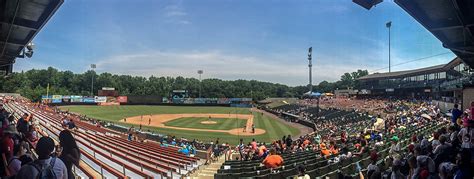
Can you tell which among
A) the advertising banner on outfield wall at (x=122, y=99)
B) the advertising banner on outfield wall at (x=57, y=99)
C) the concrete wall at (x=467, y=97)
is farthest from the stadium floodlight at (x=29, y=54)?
the advertising banner on outfield wall at (x=122, y=99)

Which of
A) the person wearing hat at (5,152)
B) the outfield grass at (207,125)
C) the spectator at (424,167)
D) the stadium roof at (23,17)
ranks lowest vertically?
the outfield grass at (207,125)

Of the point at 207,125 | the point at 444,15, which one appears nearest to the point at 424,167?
the point at 444,15

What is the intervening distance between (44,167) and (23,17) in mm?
9244

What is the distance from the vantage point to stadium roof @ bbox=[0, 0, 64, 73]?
29.7ft

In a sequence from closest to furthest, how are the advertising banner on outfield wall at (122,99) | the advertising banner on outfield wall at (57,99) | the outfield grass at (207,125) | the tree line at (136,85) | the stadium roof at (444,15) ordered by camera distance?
the stadium roof at (444,15), the outfield grass at (207,125), the advertising banner on outfield wall at (57,99), the advertising banner on outfield wall at (122,99), the tree line at (136,85)

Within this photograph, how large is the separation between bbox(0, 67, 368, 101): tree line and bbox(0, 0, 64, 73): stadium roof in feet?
265

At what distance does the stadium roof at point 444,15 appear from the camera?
7.68 meters

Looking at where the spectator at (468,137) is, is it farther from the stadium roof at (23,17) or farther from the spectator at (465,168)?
the stadium roof at (23,17)

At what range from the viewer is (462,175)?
13.9 feet

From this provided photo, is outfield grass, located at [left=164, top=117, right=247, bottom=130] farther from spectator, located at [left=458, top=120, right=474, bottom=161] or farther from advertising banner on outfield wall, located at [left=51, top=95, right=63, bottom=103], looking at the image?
advertising banner on outfield wall, located at [left=51, top=95, right=63, bottom=103]

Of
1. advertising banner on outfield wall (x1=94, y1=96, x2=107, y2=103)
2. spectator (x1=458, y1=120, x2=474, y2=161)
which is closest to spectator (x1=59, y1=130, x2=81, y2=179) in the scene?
spectator (x1=458, y1=120, x2=474, y2=161)

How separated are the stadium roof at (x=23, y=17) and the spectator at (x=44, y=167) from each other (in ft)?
22.3

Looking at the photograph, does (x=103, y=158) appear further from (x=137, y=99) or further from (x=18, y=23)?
(x=137, y=99)

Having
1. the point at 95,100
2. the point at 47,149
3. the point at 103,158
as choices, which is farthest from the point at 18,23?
the point at 95,100
